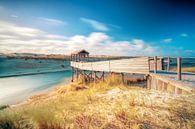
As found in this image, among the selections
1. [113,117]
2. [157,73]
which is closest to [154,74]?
[157,73]

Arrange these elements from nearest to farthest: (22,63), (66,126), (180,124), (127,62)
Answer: (180,124) < (66,126) < (127,62) < (22,63)

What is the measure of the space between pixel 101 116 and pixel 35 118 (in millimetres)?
1591

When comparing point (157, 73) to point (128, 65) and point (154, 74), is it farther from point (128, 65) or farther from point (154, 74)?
point (128, 65)

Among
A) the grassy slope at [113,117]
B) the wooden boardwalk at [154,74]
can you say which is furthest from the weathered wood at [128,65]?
the grassy slope at [113,117]

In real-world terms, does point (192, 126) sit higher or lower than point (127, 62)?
lower

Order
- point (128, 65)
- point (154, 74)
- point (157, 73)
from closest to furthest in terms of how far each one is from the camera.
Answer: point (154, 74), point (157, 73), point (128, 65)

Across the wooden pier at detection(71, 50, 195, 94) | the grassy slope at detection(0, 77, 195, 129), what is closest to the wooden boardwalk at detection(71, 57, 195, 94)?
the wooden pier at detection(71, 50, 195, 94)

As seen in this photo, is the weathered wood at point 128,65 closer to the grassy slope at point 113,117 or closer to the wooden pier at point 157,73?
the wooden pier at point 157,73

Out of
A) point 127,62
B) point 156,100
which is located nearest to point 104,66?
point 127,62

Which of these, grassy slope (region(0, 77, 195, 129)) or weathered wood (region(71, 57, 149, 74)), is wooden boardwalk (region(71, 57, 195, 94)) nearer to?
weathered wood (region(71, 57, 149, 74))

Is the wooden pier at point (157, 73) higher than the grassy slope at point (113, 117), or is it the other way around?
the wooden pier at point (157, 73)

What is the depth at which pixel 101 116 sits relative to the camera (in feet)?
14.5

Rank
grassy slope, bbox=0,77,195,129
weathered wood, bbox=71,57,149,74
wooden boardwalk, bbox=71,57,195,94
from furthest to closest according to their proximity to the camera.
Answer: weathered wood, bbox=71,57,149,74, wooden boardwalk, bbox=71,57,195,94, grassy slope, bbox=0,77,195,129

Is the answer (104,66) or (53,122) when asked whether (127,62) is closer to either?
(104,66)
